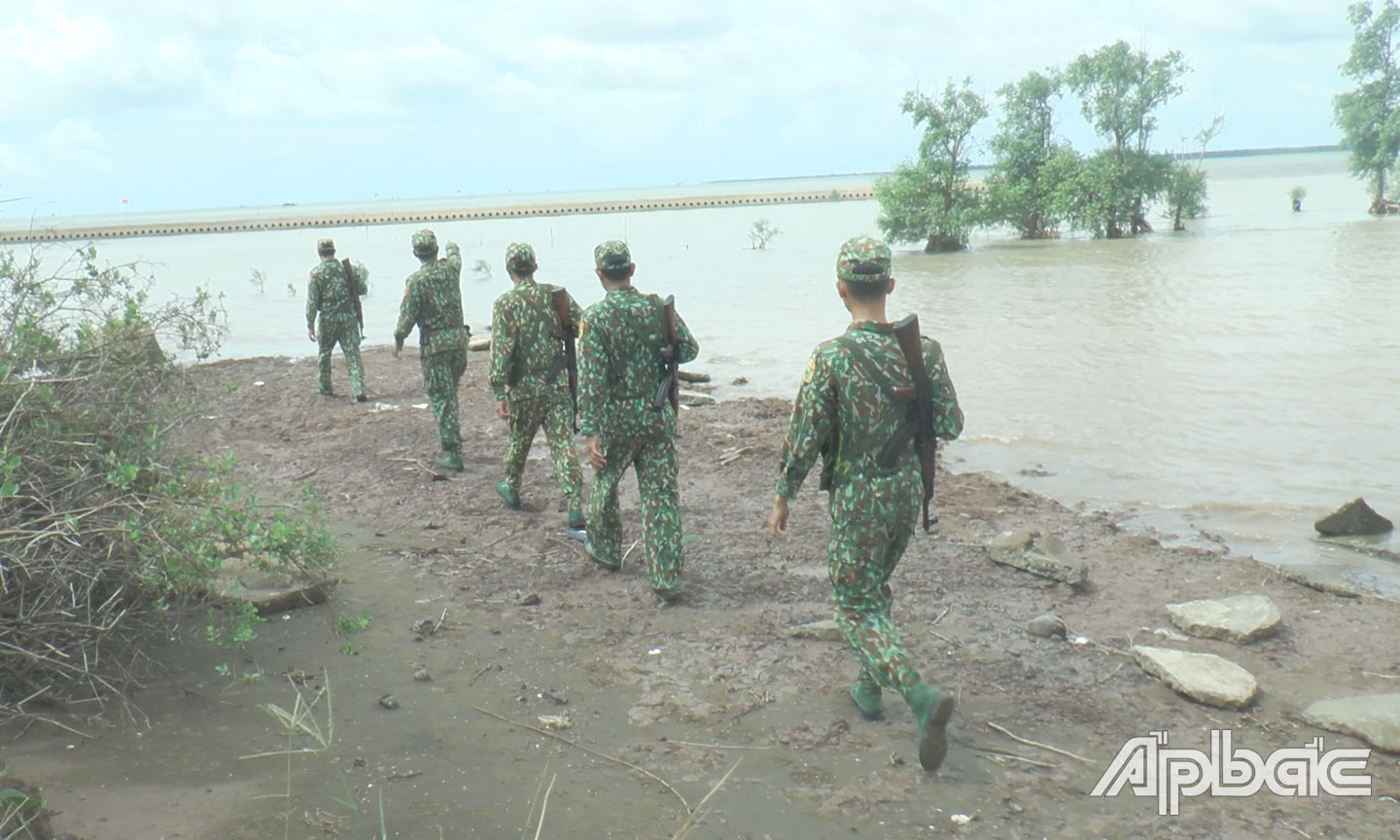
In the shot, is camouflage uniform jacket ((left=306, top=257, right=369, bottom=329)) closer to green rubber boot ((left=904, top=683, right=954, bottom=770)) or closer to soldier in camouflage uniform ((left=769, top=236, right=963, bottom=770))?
soldier in camouflage uniform ((left=769, top=236, right=963, bottom=770))

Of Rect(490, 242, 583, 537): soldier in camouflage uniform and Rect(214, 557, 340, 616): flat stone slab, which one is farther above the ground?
Rect(490, 242, 583, 537): soldier in camouflage uniform

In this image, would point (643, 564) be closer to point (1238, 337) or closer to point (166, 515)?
point (166, 515)

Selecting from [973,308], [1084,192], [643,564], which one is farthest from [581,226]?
[643,564]

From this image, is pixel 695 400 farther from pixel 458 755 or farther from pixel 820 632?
pixel 458 755

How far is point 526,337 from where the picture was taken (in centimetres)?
739

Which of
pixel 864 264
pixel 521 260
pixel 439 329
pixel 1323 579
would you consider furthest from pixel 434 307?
pixel 1323 579

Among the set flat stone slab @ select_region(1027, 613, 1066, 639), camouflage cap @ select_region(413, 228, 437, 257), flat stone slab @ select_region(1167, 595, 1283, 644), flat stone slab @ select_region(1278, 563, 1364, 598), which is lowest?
flat stone slab @ select_region(1278, 563, 1364, 598)

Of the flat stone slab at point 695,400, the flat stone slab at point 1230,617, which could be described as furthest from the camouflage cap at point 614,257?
the flat stone slab at point 695,400

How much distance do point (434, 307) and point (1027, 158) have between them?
129ft

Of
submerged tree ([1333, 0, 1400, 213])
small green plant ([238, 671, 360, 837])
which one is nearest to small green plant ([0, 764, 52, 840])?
small green plant ([238, 671, 360, 837])

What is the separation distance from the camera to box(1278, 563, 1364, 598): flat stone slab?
21.3ft

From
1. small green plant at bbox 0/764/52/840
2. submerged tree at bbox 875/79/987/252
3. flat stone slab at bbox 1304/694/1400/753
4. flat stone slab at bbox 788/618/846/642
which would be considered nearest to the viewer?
small green plant at bbox 0/764/52/840

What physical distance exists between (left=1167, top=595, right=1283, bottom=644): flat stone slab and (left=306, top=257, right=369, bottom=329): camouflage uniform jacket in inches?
377

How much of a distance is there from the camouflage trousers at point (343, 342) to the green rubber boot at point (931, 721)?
9.96m
